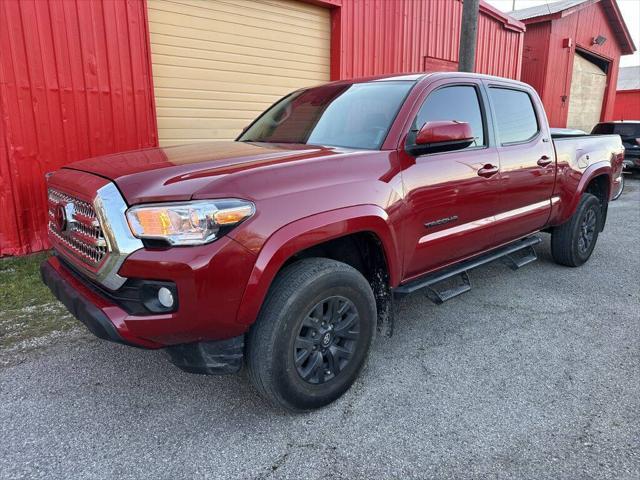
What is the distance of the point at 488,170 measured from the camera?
142 inches

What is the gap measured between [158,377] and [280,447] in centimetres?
103

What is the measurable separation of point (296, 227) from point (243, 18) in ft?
18.7

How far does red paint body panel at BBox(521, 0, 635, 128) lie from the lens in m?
15.4

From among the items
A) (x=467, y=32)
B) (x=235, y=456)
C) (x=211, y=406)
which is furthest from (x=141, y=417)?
(x=467, y=32)

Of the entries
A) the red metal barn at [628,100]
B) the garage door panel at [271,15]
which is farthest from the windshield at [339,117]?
the red metal barn at [628,100]

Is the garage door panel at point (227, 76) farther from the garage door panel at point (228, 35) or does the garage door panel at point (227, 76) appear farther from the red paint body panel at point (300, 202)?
the red paint body panel at point (300, 202)

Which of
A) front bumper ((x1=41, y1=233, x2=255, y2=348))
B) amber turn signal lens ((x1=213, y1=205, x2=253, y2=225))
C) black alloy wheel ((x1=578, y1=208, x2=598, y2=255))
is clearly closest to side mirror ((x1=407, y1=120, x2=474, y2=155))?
amber turn signal lens ((x1=213, y1=205, x2=253, y2=225))

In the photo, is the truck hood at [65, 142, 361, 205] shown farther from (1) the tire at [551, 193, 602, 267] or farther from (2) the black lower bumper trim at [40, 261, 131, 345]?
(1) the tire at [551, 193, 602, 267]

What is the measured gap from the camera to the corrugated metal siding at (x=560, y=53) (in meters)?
15.5

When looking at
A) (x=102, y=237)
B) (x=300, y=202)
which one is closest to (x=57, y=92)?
(x=102, y=237)

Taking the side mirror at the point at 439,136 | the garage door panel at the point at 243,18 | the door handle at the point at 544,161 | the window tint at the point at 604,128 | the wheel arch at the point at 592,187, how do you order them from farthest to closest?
the window tint at the point at 604,128, the garage door panel at the point at 243,18, the wheel arch at the point at 592,187, the door handle at the point at 544,161, the side mirror at the point at 439,136

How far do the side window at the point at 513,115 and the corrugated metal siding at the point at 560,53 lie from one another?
12.7 meters

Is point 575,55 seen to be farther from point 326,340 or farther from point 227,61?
point 326,340

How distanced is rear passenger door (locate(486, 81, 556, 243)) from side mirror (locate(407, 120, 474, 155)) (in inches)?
35.6
